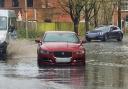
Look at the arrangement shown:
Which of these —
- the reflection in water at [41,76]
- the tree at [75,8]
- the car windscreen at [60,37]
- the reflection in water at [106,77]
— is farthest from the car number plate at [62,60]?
the tree at [75,8]

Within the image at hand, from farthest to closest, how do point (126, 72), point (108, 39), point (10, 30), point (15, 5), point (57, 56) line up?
point (15, 5) < point (108, 39) < point (10, 30) < point (57, 56) < point (126, 72)

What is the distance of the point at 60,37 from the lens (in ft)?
76.4

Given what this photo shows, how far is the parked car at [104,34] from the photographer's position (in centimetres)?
5238

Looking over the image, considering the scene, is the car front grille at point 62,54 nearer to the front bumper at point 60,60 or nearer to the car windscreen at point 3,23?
the front bumper at point 60,60

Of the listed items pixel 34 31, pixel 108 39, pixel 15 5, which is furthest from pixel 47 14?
pixel 108 39

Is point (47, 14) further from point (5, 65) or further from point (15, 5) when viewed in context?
point (5, 65)

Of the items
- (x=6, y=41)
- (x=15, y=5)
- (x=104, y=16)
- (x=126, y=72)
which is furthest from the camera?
(x=15, y=5)

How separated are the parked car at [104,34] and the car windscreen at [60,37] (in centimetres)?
2879

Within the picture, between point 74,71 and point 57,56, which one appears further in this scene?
point 57,56

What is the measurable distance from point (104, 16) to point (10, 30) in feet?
176

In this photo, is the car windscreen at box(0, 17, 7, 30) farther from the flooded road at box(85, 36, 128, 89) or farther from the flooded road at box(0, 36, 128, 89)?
the flooded road at box(85, 36, 128, 89)

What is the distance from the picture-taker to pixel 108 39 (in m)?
54.0

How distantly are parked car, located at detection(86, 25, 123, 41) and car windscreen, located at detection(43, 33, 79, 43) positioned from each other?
2879 cm

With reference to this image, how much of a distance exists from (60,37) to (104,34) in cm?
2966
